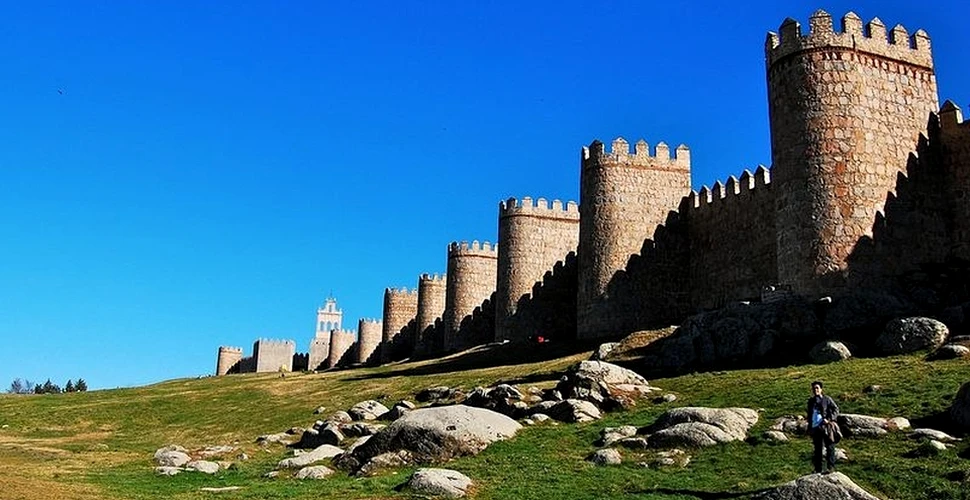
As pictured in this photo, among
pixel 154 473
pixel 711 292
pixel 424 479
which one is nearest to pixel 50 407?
pixel 154 473

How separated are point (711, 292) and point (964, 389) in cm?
2629

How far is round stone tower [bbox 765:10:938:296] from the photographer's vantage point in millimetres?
30375

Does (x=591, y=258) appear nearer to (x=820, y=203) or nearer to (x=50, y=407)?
(x=820, y=203)

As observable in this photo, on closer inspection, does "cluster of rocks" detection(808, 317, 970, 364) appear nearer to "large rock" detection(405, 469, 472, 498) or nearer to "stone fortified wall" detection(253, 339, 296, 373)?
"large rock" detection(405, 469, 472, 498)

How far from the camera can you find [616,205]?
4722 cm

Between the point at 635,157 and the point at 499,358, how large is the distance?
12.6 meters

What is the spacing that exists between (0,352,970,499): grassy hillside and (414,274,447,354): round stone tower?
3792 cm

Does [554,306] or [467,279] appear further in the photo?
[467,279]

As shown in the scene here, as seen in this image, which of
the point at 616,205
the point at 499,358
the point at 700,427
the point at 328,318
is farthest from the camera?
the point at 328,318

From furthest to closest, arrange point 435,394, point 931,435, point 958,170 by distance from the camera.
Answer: point 958,170, point 435,394, point 931,435

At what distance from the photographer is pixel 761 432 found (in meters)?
17.7

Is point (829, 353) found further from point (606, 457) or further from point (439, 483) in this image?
point (439, 483)

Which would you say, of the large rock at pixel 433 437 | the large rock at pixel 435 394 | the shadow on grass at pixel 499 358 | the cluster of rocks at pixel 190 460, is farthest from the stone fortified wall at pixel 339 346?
the large rock at pixel 433 437

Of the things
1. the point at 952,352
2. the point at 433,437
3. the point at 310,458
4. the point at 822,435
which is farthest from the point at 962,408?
the point at 310,458
